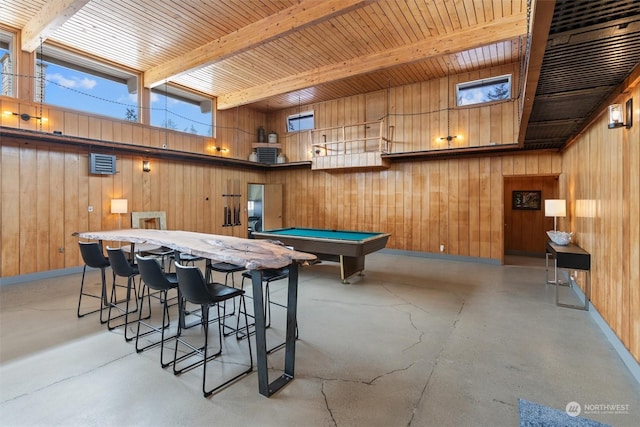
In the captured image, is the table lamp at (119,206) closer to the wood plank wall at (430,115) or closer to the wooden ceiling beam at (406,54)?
the wooden ceiling beam at (406,54)

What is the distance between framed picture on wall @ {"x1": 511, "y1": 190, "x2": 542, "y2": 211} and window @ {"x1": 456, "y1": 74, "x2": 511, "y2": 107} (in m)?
3.05

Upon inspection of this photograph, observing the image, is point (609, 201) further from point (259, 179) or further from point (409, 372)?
point (259, 179)

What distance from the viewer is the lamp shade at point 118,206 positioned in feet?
20.3

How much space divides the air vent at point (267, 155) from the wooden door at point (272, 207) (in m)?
0.96

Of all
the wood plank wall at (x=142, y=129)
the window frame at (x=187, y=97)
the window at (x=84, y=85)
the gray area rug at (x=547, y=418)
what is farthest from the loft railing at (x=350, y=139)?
the gray area rug at (x=547, y=418)

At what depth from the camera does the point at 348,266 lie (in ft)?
17.5

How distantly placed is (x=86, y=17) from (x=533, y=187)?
34.8 ft

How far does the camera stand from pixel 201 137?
8.23m

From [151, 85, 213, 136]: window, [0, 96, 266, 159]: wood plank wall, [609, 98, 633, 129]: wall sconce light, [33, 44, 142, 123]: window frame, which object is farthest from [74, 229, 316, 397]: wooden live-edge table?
[151, 85, 213, 136]: window

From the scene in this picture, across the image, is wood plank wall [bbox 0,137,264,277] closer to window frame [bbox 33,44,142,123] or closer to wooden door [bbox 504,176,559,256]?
window frame [bbox 33,44,142,123]

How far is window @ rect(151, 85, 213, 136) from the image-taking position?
23.8ft

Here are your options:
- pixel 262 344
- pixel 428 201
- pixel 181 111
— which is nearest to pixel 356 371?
pixel 262 344

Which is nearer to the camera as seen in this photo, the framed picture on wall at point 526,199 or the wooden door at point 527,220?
the wooden door at point 527,220

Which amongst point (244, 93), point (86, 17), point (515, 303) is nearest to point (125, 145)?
point (86, 17)
